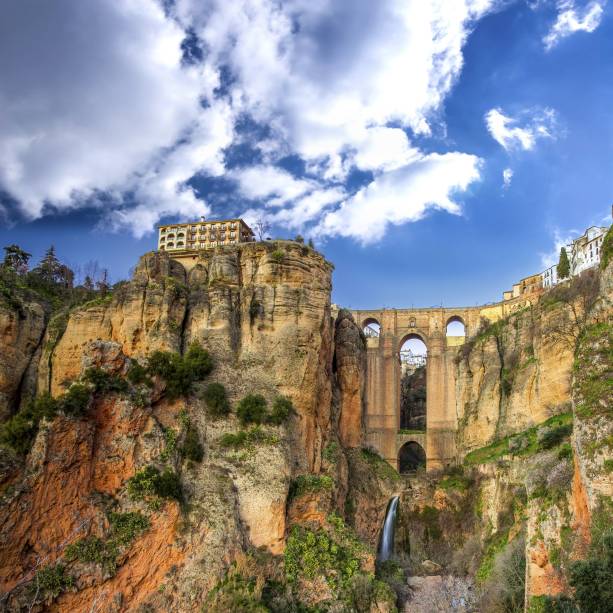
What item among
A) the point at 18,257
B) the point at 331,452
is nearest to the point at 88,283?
A: the point at 18,257

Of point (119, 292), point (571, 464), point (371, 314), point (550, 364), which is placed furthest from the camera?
point (371, 314)

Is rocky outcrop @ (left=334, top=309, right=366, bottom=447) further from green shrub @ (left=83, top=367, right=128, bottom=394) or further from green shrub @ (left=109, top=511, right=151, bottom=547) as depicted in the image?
green shrub @ (left=109, top=511, right=151, bottom=547)

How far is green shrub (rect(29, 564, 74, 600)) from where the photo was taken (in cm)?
2452

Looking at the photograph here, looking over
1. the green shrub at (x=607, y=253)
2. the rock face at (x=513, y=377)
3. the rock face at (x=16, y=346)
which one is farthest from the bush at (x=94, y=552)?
the rock face at (x=513, y=377)

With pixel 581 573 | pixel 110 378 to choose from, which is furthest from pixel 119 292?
pixel 581 573

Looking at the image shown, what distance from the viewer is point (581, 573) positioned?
1894 cm

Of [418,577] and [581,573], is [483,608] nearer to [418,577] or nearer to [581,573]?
[418,577]

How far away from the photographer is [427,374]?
56.7 metres

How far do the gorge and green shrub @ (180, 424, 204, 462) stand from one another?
0.32 feet

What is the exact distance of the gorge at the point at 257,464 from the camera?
80.2 feet

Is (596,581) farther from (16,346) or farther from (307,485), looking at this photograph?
(16,346)

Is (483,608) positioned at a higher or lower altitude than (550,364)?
lower

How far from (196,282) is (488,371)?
24.3 m

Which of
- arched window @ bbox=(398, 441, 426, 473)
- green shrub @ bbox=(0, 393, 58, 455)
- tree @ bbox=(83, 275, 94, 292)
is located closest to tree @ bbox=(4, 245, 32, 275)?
tree @ bbox=(83, 275, 94, 292)
